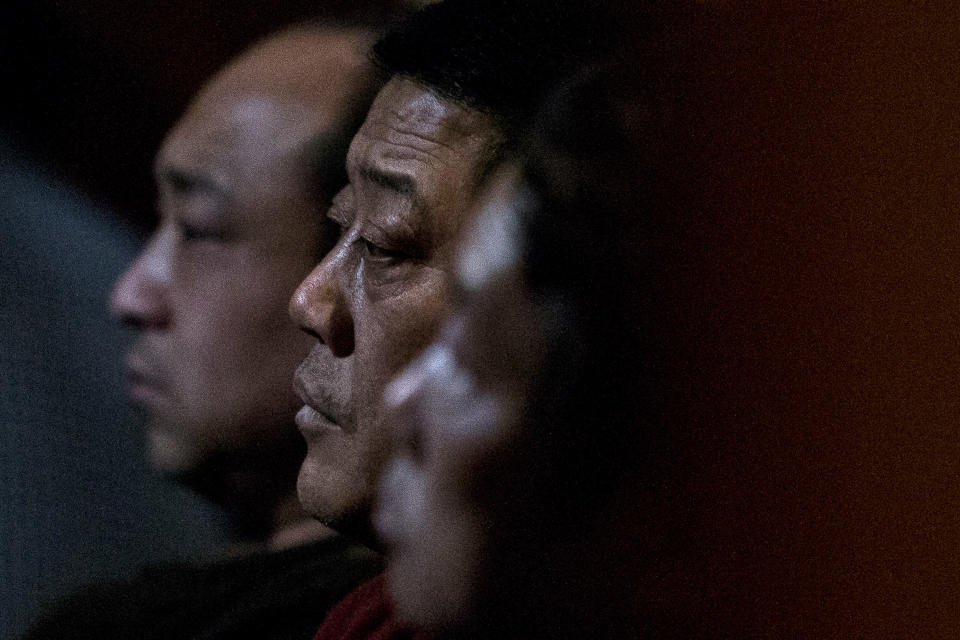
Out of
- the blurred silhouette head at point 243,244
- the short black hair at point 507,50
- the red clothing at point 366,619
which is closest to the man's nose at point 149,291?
the blurred silhouette head at point 243,244

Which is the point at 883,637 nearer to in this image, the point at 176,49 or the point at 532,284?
the point at 532,284

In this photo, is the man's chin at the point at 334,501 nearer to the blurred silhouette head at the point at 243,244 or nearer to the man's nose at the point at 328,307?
the man's nose at the point at 328,307

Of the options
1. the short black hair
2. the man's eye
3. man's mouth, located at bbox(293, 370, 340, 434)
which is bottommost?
man's mouth, located at bbox(293, 370, 340, 434)

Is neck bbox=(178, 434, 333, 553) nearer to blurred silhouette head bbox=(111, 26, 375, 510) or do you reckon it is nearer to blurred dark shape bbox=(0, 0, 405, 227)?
blurred silhouette head bbox=(111, 26, 375, 510)

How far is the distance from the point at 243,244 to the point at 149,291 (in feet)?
0.38

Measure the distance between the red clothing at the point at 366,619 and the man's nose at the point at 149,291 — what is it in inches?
12.9

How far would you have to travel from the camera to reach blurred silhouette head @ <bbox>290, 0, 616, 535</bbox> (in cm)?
62

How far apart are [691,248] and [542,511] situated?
0.58 ft

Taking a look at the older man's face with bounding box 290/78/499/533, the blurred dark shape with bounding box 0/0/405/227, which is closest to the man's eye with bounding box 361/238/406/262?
the older man's face with bounding box 290/78/499/533

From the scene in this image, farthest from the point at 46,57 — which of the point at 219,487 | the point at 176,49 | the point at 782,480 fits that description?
the point at 782,480

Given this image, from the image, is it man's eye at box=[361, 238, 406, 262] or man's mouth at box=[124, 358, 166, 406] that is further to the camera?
man's mouth at box=[124, 358, 166, 406]

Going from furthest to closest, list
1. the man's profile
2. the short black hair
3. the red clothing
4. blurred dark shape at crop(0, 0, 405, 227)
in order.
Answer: blurred dark shape at crop(0, 0, 405, 227)
the man's profile
the red clothing
the short black hair

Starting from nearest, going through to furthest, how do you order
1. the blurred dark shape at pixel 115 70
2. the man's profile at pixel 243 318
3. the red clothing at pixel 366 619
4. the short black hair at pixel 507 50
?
the short black hair at pixel 507 50
the red clothing at pixel 366 619
the man's profile at pixel 243 318
the blurred dark shape at pixel 115 70

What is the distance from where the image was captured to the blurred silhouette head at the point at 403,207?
620 mm
